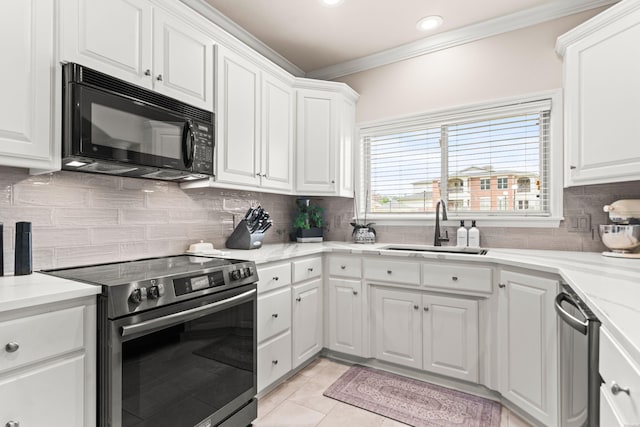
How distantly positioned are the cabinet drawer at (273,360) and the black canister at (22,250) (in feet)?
4.15

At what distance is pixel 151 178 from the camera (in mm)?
2156

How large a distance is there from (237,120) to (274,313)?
4.47ft

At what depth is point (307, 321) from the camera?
2.59 metres

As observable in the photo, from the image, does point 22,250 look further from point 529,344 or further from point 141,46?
point 529,344

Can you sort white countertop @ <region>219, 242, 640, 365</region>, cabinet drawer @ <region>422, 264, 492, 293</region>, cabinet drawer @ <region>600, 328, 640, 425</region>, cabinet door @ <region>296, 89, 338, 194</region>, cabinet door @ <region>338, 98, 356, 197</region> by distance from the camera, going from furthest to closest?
cabinet door @ <region>338, 98, 356, 197</region> < cabinet door @ <region>296, 89, 338, 194</region> < cabinet drawer @ <region>422, 264, 492, 293</region> < white countertop @ <region>219, 242, 640, 365</region> < cabinet drawer @ <region>600, 328, 640, 425</region>

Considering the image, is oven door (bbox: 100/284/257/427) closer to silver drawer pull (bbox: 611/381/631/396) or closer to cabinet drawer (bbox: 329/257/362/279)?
cabinet drawer (bbox: 329/257/362/279)

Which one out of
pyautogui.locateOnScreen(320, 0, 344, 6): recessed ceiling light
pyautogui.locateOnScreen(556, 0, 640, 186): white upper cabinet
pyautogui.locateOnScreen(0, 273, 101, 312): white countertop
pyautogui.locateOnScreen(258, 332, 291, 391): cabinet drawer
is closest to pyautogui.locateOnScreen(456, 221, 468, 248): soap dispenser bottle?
pyautogui.locateOnScreen(556, 0, 640, 186): white upper cabinet

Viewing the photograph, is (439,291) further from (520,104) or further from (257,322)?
(520,104)

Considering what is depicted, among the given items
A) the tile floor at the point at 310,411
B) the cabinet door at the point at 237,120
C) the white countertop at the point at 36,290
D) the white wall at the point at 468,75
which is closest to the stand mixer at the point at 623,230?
the white wall at the point at 468,75

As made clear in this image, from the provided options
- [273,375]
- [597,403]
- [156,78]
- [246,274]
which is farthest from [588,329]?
[156,78]

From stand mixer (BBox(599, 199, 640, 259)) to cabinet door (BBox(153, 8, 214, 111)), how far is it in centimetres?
264

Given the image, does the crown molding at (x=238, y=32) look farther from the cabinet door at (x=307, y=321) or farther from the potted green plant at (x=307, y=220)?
the cabinet door at (x=307, y=321)

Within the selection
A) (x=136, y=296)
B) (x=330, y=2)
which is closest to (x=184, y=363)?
(x=136, y=296)

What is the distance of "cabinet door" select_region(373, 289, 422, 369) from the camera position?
7.98ft
